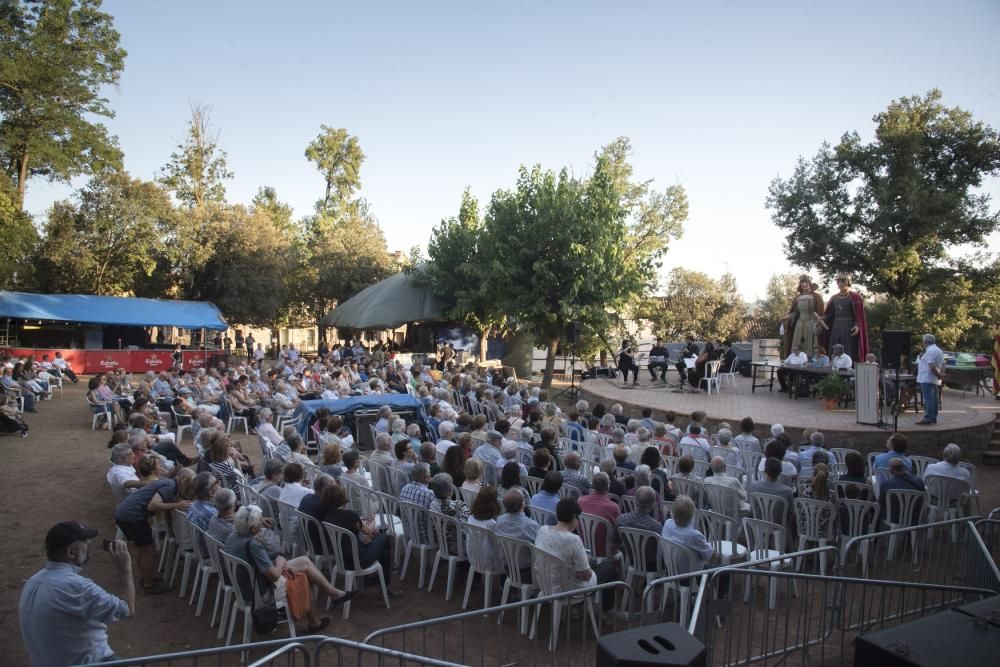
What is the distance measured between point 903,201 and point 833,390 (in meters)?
13.0

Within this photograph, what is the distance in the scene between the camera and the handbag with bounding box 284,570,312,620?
167 inches

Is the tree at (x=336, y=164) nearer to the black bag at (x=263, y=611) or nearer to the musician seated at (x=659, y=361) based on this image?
the musician seated at (x=659, y=361)

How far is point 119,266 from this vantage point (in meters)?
25.7

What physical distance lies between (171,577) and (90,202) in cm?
2320

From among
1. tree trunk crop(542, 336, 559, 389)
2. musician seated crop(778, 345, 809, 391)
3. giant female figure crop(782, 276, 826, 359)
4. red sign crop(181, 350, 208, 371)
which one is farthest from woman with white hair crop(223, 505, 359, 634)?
red sign crop(181, 350, 208, 371)

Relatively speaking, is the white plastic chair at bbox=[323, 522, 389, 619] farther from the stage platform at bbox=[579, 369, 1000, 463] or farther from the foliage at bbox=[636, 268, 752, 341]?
the foliage at bbox=[636, 268, 752, 341]

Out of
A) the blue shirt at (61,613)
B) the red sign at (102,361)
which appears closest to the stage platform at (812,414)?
the blue shirt at (61,613)

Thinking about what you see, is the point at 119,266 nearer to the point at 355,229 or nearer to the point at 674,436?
the point at 355,229

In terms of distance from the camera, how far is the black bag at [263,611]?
4.21 metres

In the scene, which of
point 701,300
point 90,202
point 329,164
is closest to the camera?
point 90,202

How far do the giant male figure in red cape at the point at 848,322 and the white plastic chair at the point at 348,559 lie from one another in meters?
12.1

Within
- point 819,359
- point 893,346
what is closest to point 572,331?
point 819,359

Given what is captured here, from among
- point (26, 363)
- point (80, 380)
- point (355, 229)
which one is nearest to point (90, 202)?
point (80, 380)

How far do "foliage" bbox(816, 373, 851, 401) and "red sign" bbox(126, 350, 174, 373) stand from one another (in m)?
20.0
